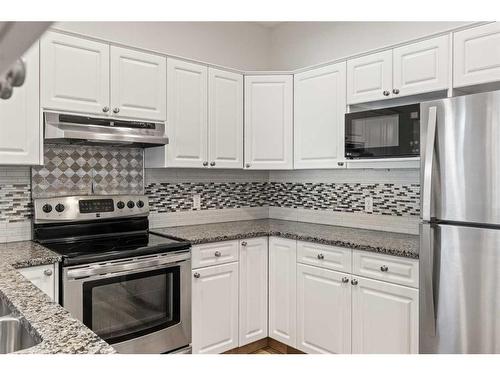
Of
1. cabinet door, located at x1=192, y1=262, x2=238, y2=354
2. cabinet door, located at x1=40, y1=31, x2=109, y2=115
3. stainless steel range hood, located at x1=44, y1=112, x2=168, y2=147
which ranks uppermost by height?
cabinet door, located at x1=40, y1=31, x2=109, y2=115

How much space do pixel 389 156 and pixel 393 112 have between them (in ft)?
0.88

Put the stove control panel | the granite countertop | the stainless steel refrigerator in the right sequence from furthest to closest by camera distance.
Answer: the stove control panel, the stainless steel refrigerator, the granite countertop

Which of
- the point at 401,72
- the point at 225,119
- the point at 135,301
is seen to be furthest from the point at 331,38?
the point at 135,301

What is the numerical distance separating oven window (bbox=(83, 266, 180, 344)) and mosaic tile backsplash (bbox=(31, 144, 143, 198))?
799mm

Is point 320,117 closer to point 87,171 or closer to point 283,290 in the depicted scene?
point 283,290

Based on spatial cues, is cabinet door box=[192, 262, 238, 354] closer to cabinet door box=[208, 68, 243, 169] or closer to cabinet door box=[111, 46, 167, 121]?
cabinet door box=[208, 68, 243, 169]

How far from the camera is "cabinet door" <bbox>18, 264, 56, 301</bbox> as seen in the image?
1.96 metres

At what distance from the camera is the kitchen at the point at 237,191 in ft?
6.49

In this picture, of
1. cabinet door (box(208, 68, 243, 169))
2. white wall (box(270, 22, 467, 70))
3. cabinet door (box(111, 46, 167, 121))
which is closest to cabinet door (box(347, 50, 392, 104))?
white wall (box(270, 22, 467, 70))

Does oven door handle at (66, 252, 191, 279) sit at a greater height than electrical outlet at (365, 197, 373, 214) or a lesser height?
lesser
